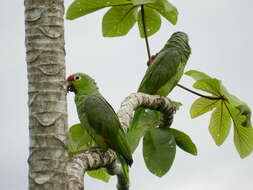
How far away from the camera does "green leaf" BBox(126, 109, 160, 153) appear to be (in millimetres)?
3646

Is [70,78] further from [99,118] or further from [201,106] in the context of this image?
[201,106]

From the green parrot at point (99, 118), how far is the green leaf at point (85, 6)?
2.41ft

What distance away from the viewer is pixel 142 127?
13.0ft

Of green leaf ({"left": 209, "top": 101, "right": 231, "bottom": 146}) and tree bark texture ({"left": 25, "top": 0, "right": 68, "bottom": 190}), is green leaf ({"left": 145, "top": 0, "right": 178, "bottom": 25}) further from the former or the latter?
tree bark texture ({"left": 25, "top": 0, "right": 68, "bottom": 190})

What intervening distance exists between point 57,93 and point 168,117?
1940mm

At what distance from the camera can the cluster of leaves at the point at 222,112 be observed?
3.55m

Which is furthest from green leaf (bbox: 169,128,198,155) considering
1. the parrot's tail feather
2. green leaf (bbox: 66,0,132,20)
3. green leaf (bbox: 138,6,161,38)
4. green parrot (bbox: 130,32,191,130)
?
green leaf (bbox: 138,6,161,38)

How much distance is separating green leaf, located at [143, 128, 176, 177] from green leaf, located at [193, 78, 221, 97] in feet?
2.08

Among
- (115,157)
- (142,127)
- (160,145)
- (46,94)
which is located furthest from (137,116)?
(46,94)

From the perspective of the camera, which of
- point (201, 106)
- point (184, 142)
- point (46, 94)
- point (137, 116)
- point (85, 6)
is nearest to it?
point (46, 94)

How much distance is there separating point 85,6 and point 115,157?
1.60 m

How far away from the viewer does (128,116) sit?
10.6 ft

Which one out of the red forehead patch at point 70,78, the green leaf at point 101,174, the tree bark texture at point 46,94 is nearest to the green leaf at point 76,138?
the green leaf at point 101,174

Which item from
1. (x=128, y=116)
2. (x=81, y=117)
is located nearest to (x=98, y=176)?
(x=81, y=117)
